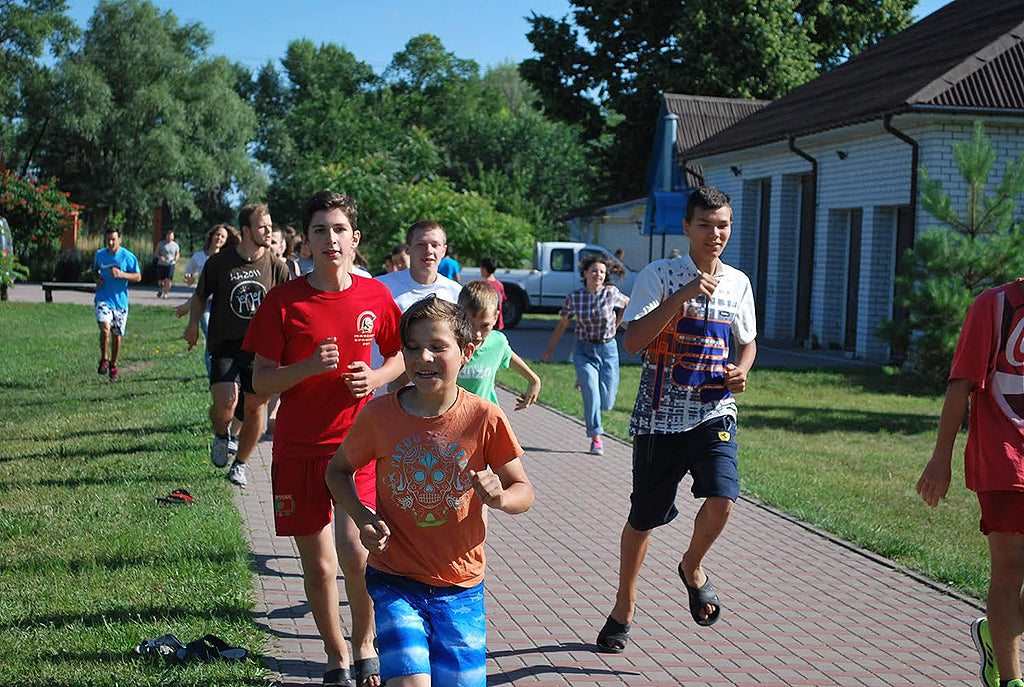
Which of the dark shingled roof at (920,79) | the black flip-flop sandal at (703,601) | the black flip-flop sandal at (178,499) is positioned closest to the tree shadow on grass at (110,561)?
the black flip-flop sandal at (178,499)

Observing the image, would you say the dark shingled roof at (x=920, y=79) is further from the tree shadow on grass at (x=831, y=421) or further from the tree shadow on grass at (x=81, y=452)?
the tree shadow on grass at (x=81, y=452)

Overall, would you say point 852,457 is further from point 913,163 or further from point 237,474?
point 913,163

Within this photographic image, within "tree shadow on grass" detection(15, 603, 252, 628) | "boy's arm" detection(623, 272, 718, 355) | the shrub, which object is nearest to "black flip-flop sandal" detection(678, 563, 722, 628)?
"boy's arm" detection(623, 272, 718, 355)

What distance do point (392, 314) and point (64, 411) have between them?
9.58m

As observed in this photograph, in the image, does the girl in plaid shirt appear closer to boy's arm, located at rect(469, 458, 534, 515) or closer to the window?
boy's arm, located at rect(469, 458, 534, 515)

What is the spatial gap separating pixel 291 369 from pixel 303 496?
0.51 metres

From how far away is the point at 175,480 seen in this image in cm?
928

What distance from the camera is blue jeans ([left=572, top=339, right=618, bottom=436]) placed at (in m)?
11.9

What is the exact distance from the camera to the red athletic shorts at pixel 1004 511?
4652 mm

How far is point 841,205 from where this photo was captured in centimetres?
2338

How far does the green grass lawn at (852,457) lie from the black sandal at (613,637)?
2.56 metres

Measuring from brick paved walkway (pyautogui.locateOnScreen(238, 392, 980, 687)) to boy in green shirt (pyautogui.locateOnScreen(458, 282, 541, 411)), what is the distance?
115 centimetres

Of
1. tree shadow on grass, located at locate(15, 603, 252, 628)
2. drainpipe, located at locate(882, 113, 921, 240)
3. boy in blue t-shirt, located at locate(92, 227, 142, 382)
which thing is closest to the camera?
tree shadow on grass, located at locate(15, 603, 252, 628)

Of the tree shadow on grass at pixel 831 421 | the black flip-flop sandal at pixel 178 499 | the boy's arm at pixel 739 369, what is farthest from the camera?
the tree shadow on grass at pixel 831 421
